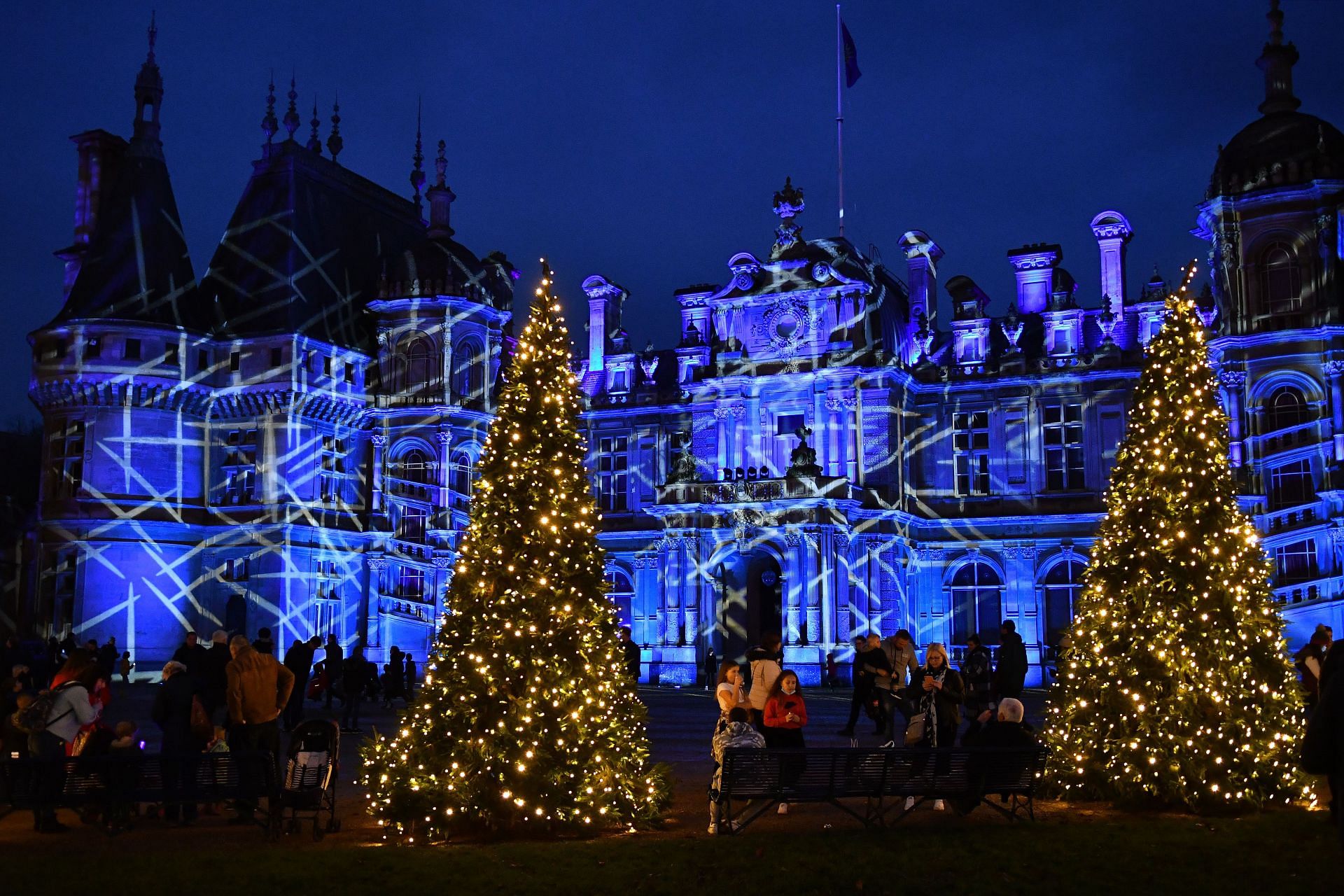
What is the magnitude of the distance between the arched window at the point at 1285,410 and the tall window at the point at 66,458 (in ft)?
115

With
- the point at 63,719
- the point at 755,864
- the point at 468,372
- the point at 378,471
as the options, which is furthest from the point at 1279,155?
the point at 63,719

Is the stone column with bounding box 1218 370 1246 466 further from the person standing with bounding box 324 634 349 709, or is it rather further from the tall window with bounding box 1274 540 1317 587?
the person standing with bounding box 324 634 349 709

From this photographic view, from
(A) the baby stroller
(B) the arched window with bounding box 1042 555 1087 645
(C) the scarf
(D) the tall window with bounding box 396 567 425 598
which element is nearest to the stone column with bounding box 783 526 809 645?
(B) the arched window with bounding box 1042 555 1087 645

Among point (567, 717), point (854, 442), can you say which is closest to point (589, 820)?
point (567, 717)

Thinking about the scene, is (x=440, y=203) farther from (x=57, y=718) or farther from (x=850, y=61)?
(x=57, y=718)

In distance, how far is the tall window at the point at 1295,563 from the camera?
35438 mm

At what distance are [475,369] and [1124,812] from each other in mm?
34851

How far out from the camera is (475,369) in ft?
151

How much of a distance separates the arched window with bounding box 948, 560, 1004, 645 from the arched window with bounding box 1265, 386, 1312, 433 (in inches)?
373

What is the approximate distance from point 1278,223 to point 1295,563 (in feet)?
31.5

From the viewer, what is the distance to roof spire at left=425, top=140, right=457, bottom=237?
4844 cm

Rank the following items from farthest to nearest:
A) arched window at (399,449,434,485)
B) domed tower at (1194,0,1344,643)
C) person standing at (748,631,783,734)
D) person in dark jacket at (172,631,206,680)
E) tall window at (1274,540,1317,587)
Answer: arched window at (399,449,434,485) < domed tower at (1194,0,1344,643) < tall window at (1274,540,1317,587) < person in dark jacket at (172,631,206,680) < person standing at (748,631,783,734)

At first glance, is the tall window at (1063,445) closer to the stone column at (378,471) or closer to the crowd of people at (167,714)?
the stone column at (378,471)

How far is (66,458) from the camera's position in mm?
41469
